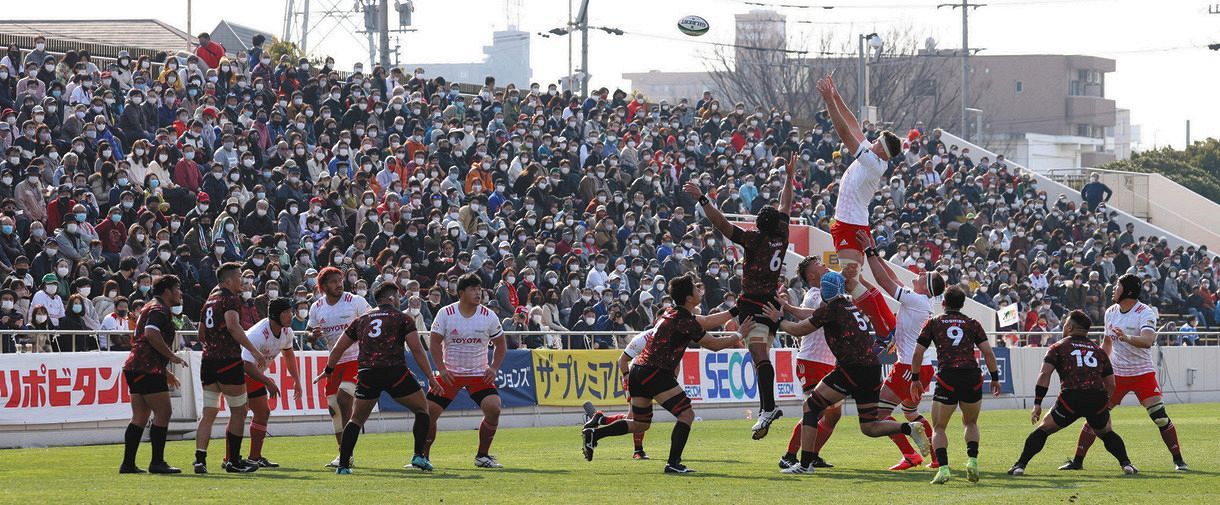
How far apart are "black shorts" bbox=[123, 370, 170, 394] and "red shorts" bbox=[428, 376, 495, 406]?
2.56 m

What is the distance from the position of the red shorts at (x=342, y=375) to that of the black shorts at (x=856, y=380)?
4.96 meters

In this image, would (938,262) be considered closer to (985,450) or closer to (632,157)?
(632,157)

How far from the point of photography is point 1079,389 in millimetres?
15820

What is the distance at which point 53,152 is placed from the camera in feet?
84.9

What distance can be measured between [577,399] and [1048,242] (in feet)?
66.1

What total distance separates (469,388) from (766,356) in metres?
2.94

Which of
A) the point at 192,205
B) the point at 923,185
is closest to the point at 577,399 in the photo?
the point at 192,205

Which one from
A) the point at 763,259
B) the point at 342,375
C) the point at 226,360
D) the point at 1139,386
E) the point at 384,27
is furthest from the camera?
the point at 384,27

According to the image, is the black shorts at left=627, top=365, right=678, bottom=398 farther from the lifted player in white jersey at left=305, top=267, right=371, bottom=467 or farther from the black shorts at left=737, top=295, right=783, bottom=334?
the lifted player in white jersey at left=305, top=267, right=371, bottom=467

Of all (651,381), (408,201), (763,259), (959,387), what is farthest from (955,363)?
(408,201)

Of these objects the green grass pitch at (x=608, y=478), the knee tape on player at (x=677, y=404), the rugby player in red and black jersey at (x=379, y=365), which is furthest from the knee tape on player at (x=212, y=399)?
the knee tape on player at (x=677, y=404)

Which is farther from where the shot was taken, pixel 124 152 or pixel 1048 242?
pixel 1048 242

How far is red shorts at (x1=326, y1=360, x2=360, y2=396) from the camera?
17344 mm

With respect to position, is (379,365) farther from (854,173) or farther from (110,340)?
(110,340)
